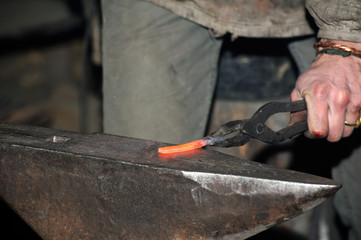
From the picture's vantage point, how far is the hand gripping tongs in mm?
936

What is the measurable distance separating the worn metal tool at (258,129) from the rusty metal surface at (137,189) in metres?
0.06

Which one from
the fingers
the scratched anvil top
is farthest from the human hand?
the scratched anvil top

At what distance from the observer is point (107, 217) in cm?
89

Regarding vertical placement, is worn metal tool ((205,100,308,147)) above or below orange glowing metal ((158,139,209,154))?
above

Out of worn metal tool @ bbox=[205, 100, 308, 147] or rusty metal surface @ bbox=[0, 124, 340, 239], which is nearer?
rusty metal surface @ bbox=[0, 124, 340, 239]

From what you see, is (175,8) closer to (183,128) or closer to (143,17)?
(143,17)

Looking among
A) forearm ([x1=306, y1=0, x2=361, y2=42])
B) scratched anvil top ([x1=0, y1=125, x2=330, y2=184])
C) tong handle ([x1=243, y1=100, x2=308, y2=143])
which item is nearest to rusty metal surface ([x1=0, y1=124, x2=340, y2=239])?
scratched anvil top ([x1=0, y1=125, x2=330, y2=184])

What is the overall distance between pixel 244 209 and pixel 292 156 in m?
1.12

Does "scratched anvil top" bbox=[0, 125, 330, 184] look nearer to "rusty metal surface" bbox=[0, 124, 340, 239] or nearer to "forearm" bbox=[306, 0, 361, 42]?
"rusty metal surface" bbox=[0, 124, 340, 239]

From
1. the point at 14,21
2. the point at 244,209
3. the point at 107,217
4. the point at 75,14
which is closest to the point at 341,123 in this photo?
the point at 244,209

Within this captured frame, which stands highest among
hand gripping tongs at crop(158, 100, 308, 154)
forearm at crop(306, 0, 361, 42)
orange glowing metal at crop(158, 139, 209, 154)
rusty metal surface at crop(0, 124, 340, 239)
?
forearm at crop(306, 0, 361, 42)

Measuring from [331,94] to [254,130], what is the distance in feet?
0.67

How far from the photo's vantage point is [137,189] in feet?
2.74

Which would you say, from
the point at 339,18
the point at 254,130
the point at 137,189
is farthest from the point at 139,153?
the point at 339,18
